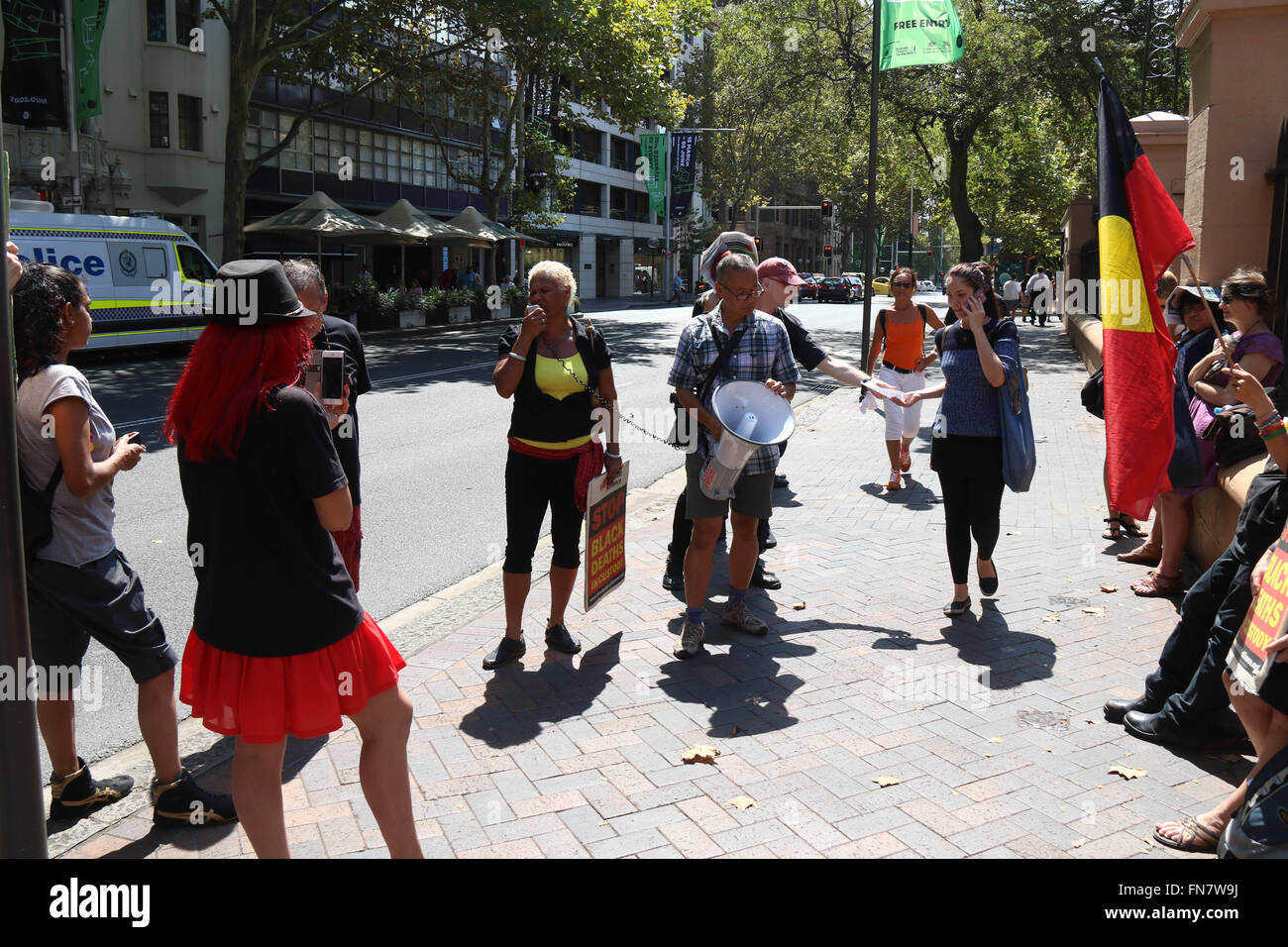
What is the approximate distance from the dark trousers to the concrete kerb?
312 centimetres

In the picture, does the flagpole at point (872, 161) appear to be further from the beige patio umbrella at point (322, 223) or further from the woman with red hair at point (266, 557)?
the beige patio umbrella at point (322, 223)

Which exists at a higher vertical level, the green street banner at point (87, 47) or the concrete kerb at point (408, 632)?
the green street banner at point (87, 47)

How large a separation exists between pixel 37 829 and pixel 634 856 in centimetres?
167

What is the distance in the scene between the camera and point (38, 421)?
3387 mm

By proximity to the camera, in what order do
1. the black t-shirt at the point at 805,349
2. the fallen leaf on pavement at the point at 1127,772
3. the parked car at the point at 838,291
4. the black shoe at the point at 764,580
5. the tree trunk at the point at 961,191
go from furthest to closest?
1. the parked car at the point at 838,291
2. the tree trunk at the point at 961,191
3. the black shoe at the point at 764,580
4. the black t-shirt at the point at 805,349
5. the fallen leaf on pavement at the point at 1127,772

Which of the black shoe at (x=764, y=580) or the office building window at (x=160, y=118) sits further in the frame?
the office building window at (x=160, y=118)

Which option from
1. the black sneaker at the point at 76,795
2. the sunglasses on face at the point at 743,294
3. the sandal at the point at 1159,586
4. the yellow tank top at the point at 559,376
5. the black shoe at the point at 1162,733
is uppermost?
the sunglasses on face at the point at 743,294

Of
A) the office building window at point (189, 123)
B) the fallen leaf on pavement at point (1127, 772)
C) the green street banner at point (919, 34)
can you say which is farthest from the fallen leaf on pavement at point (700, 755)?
the office building window at point (189, 123)

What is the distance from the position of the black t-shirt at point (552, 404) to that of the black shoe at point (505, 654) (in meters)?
0.98

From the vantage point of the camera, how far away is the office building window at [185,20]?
28281mm

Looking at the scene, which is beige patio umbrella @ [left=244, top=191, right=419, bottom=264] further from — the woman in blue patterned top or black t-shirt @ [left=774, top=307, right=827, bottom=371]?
the woman in blue patterned top

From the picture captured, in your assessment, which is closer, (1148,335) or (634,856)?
(634,856)

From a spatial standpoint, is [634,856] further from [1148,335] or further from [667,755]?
[1148,335]
